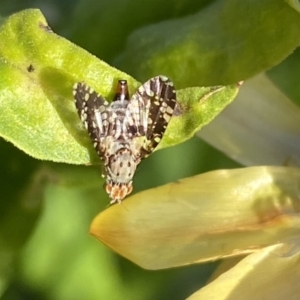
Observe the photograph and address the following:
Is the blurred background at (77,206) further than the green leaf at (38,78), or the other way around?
the blurred background at (77,206)

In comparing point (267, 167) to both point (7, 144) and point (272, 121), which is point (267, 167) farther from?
point (7, 144)

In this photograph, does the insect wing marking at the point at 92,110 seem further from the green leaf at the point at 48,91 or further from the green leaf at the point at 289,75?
the green leaf at the point at 289,75

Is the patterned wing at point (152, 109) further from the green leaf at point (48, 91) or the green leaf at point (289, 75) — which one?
the green leaf at point (289, 75)

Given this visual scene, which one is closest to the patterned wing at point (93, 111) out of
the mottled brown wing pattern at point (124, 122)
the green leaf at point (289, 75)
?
the mottled brown wing pattern at point (124, 122)

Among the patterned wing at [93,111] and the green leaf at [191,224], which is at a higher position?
the patterned wing at [93,111]
